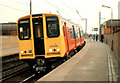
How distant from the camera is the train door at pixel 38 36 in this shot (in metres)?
9.83

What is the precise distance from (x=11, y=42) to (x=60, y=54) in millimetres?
19758

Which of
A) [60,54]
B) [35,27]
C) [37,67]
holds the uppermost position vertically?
[35,27]

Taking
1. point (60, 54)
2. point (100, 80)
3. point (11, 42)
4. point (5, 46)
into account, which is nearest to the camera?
point (100, 80)

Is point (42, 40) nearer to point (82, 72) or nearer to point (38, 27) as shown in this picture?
point (38, 27)

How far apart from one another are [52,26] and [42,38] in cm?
88

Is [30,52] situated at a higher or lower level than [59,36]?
lower

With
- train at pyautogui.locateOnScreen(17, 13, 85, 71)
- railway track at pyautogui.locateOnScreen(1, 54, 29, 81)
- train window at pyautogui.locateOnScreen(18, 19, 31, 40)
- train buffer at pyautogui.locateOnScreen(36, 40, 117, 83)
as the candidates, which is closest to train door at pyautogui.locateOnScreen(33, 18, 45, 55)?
Result: train at pyautogui.locateOnScreen(17, 13, 85, 71)

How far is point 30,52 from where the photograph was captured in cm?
991

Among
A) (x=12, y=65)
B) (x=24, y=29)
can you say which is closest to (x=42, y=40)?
(x=24, y=29)

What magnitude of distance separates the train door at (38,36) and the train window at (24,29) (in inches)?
14.8

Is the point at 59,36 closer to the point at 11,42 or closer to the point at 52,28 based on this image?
the point at 52,28

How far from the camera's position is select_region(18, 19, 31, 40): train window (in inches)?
397

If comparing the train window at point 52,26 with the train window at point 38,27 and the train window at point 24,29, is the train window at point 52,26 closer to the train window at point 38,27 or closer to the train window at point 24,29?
the train window at point 38,27

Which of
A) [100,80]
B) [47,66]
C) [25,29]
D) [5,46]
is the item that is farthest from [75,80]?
[5,46]
